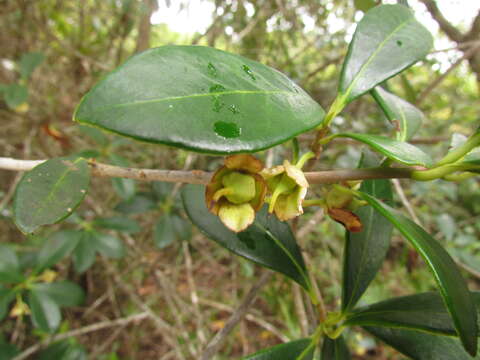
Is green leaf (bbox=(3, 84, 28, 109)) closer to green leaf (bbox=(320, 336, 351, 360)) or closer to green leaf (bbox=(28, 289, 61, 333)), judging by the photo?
green leaf (bbox=(28, 289, 61, 333))

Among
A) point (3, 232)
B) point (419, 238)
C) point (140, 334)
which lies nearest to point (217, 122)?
point (419, 238)

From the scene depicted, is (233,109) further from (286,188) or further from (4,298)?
(4,298)

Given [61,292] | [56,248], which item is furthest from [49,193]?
[61,292]

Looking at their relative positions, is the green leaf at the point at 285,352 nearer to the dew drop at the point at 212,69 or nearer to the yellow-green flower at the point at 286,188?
the yellow-green flower at the point at 286,188

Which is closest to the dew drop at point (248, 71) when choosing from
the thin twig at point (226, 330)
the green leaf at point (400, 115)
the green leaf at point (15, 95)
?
the green leaf at point (400, 115)

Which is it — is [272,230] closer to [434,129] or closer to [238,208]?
[238,208]
